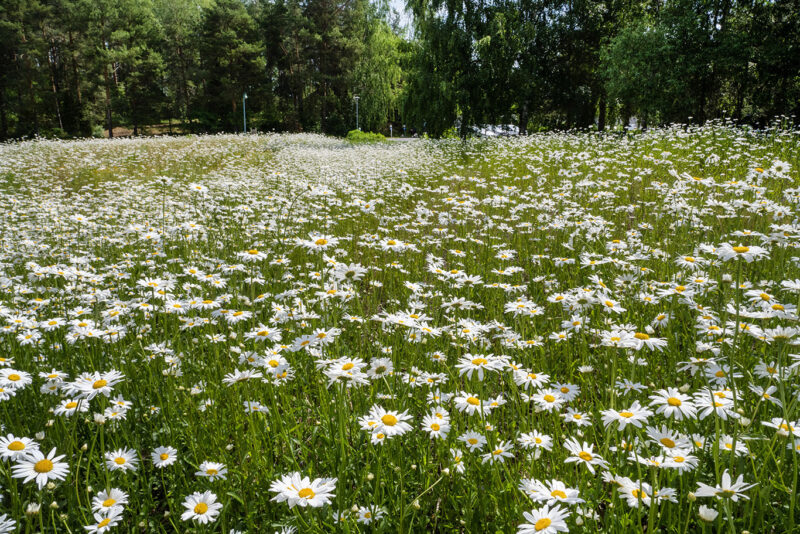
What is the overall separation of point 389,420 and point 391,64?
32.6 m

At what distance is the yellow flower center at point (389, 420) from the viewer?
144 cm

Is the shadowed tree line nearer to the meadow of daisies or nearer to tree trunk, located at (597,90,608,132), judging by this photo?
tree trunk, located at (597,90,608,132)

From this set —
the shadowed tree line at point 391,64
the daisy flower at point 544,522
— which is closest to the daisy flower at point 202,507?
the daisy flower at point 544,522

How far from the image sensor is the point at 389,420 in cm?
145

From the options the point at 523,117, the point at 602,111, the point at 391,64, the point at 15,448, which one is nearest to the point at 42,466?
the point at 15,448

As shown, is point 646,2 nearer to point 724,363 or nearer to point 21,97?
point 724,363

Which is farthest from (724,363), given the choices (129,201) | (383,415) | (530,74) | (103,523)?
(530,74)

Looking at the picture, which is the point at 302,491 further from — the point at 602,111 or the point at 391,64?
the point at 391,64

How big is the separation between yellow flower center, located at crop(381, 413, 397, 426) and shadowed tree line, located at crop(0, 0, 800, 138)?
17964 millimetres

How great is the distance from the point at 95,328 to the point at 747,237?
4.23m

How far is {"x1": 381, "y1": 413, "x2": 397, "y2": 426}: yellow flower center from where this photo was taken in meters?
1.44

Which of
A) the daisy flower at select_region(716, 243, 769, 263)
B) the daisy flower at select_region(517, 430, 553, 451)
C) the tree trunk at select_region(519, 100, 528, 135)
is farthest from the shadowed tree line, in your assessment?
the daisy flower at select_region(517, 430, 553, 451)

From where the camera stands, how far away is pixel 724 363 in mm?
2008

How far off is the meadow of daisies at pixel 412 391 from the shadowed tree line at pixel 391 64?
1531cm
